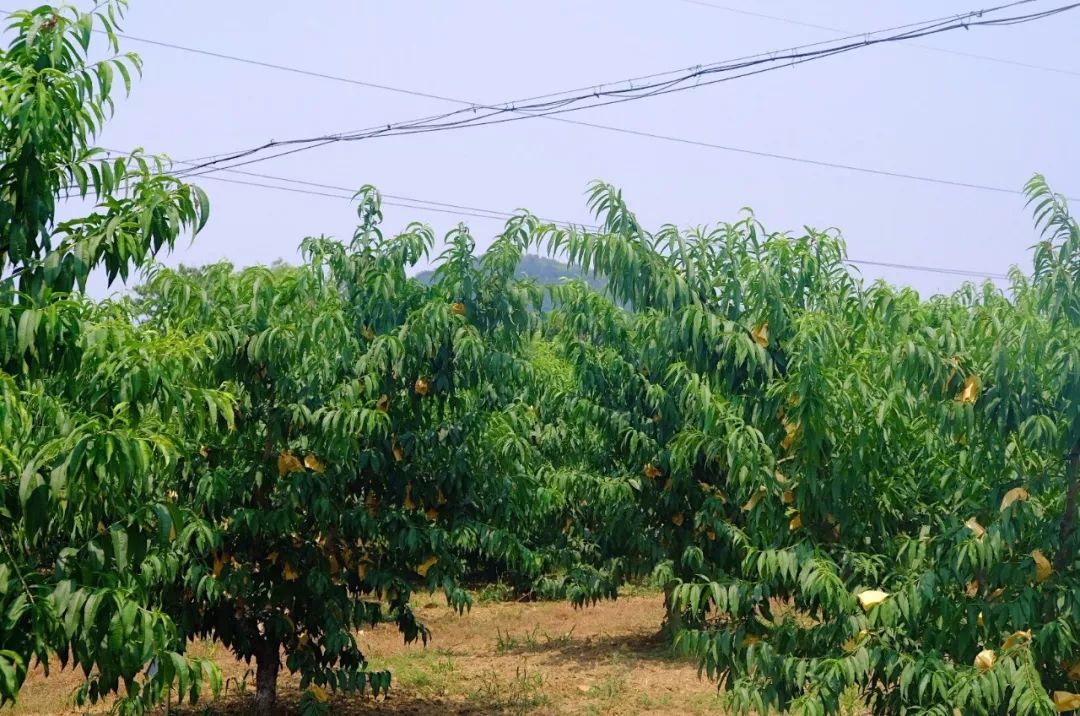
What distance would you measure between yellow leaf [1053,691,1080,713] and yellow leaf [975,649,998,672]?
0.96 feet

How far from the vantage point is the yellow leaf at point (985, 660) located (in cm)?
457

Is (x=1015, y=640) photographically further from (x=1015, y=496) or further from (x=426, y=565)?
(x=426, y=565)

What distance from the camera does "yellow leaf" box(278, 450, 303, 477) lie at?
7.38 metres

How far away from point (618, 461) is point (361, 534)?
14.0 ft

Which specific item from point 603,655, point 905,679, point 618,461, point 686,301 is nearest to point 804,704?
point 905,679

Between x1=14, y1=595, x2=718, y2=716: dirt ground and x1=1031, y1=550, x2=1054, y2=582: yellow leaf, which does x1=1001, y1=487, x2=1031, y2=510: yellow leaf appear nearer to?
x1=1031, y1=550, x2=1054, y2=582: yellow leaf

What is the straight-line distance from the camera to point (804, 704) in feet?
16.1

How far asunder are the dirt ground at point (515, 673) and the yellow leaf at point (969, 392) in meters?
5.69

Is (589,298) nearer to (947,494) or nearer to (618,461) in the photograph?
(618,461)

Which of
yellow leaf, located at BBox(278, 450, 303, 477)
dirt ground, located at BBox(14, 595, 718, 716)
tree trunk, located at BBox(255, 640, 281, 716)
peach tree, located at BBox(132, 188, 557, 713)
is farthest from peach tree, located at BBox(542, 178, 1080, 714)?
dirt ground, located at BBox(14, 595, 718, 716)

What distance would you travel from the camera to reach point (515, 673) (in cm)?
1181

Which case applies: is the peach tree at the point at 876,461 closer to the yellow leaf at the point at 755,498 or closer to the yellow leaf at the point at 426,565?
the yellow leaf at the point at 755,498

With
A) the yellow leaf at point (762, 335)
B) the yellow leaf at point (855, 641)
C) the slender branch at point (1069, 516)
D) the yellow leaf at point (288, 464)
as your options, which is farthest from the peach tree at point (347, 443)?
the slender branch at point (1069, 516)

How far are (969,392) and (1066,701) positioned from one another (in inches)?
51.0
